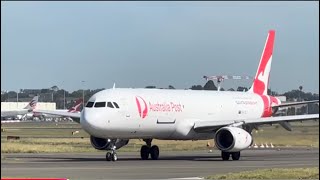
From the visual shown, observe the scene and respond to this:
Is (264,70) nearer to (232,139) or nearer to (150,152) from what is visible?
(232,139)

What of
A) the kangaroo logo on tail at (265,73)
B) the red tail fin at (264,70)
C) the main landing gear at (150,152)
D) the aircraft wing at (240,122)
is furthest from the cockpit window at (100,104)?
the red tail fin at (264,70)

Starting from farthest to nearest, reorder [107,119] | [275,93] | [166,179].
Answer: [275,93] < [107,119] < [166,179]

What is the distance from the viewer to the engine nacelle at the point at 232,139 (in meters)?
40.6

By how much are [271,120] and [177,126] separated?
4.70 meters

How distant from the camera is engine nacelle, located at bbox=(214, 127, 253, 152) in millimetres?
40562

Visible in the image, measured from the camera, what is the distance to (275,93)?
60688 mm

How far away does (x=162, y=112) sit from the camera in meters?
42.0

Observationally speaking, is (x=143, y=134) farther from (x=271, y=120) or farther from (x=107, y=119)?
(x=271, y=120)

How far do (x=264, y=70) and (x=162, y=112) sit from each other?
40.1 ft

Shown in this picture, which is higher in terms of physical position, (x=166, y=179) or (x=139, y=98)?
(x=139, y=98)

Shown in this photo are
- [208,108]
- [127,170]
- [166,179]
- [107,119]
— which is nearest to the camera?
[166,179]

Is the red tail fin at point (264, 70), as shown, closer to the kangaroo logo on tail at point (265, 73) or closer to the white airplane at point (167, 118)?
the kangaroo logo on tail at point (265, 73)

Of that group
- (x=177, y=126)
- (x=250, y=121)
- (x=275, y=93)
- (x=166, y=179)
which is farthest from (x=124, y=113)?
(x=275, y=93)

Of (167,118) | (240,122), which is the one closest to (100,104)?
(167,118)
